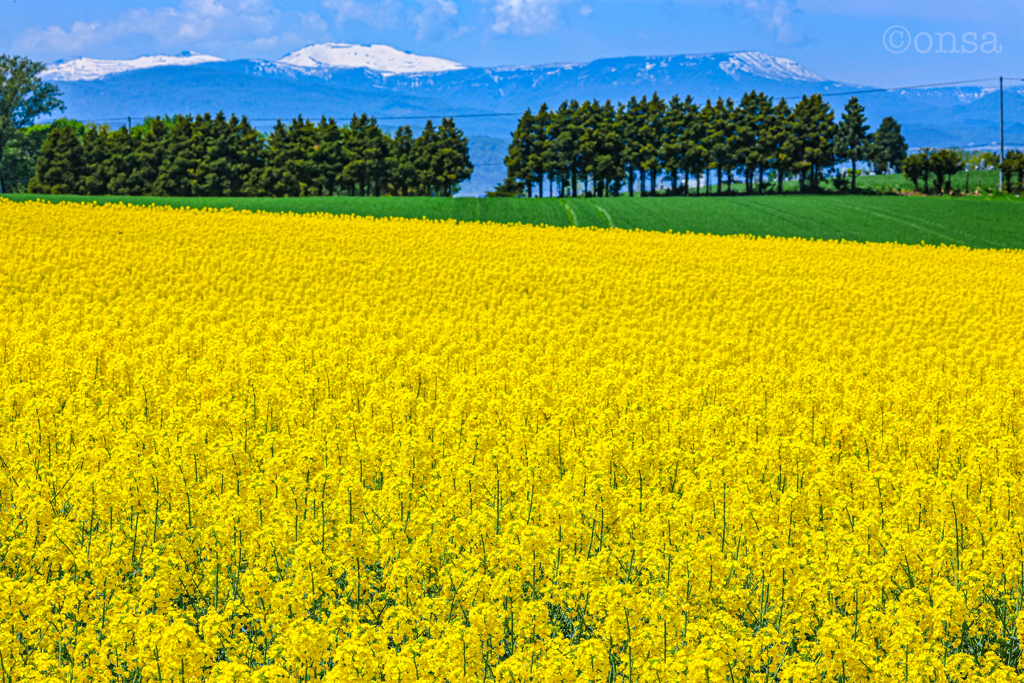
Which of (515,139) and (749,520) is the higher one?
(515,139)

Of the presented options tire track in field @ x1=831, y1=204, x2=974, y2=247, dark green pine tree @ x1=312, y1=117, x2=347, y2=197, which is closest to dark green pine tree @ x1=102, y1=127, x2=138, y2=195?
dark green pine tree @ x1=312, y1=117, x2=347, y2=197

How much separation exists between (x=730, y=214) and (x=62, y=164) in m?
71.0

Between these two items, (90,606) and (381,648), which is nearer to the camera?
(381,648)

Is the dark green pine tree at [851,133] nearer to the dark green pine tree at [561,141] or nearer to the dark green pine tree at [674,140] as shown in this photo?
the dark green pine tree at [674,140]

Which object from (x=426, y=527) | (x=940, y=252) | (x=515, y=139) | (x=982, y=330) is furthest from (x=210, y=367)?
(x=515, y=139)

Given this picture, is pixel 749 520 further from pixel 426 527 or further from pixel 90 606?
pixel 90 606

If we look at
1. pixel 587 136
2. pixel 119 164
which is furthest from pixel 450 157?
pixel 119 164

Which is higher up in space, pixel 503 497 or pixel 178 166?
pixel 178 166

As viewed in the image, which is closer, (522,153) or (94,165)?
(94,165)

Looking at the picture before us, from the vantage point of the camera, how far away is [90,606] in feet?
19.7

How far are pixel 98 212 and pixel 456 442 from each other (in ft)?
112

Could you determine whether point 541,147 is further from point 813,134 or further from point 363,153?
point 813,134

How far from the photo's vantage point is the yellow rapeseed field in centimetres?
550

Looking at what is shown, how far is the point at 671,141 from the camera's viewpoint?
9925 centimetres
